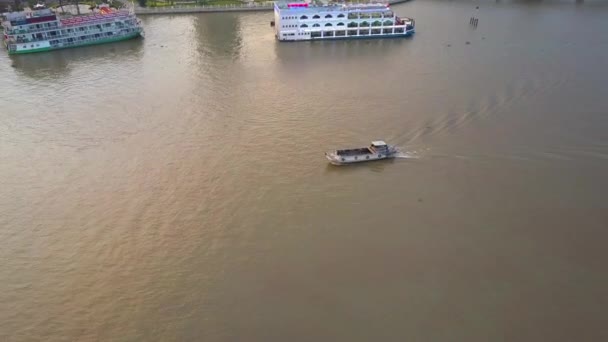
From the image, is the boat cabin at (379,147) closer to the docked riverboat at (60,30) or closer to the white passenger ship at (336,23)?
the white passenger ship at (336,23)

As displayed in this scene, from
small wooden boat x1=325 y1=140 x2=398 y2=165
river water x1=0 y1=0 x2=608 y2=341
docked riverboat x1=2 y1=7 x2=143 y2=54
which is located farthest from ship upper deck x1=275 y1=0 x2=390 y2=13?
small wooden boat x1=325 y1=140 x2=398 y2=165

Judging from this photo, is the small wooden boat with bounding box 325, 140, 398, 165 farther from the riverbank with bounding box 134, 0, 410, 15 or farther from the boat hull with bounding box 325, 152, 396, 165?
the riverbank with bounding box 134, 0, 410, 15

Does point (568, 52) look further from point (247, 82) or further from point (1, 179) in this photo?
point (1, 179)

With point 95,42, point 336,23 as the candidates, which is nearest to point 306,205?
point 336,23

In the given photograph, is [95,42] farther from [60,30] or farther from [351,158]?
[351,158]

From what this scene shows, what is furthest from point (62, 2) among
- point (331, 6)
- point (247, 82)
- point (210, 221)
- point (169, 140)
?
point (210, 221)

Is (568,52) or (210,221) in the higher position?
(568,52)
